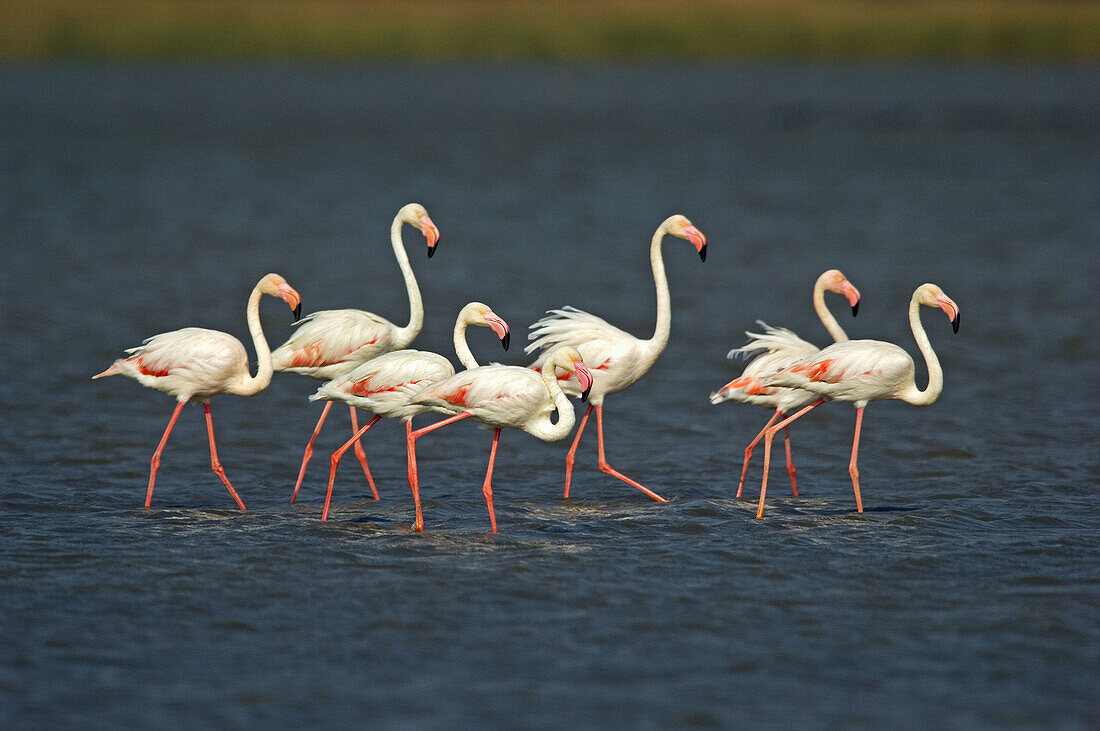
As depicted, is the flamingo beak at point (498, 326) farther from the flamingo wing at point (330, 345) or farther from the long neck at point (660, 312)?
the long neck at point (660, 312)

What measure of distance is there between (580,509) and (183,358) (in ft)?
7.05

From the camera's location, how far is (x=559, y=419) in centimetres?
692

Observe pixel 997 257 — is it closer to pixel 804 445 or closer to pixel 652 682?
pixel 804 445

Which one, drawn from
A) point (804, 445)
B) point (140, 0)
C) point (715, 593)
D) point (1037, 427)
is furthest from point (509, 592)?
point (140, 0)

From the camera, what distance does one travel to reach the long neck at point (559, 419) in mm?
6816

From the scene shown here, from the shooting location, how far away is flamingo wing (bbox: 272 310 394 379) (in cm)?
773

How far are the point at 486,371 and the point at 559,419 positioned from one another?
0.42m

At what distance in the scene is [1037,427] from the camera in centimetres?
892

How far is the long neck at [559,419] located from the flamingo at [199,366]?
1318mm

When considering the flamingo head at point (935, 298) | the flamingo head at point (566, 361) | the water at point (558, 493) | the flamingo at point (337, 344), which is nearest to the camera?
the water at point (558, 493)

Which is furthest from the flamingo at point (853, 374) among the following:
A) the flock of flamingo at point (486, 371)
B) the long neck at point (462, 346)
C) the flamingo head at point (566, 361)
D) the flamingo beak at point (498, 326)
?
the long neck at point (462, 346)

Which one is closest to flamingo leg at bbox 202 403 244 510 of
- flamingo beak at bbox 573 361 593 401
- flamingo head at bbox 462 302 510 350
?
flamingo head at bbox 462 302 510 350

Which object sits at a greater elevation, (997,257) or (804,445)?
(997,257)

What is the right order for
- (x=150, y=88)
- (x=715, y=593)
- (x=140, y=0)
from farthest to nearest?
(x=140, y=0), (x=150, y=88), (x=715, y=593)
